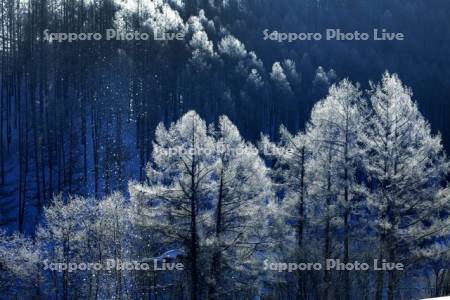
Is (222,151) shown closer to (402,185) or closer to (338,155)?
(338,155)

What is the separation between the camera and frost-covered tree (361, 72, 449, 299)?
17781 mm

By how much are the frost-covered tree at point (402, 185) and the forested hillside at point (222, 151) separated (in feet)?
0.20

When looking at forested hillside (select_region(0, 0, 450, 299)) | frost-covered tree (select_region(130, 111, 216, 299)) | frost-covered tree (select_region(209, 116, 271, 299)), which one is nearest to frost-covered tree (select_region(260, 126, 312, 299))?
forested hillside (select_region(0, 0, 450, 299))

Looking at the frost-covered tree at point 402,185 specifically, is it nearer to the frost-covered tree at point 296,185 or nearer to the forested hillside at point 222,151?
the forested hillside at point 222,151

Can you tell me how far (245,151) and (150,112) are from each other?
2799cm

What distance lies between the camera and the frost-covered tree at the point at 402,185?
17781 mm

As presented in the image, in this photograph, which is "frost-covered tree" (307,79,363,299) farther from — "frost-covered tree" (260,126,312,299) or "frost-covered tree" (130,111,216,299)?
"frost-covered tree" (130,111,216,299)

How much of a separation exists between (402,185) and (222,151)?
625cm

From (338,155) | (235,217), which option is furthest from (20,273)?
(338,155)

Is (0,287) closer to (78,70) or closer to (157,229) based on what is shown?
(157,229)

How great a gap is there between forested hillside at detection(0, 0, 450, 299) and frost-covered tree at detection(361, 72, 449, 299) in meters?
0.06

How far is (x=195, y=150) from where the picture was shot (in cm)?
1980

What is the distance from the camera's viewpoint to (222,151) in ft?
66.0

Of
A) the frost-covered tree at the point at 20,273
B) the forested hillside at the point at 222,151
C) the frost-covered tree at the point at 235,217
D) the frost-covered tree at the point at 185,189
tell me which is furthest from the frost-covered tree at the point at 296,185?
the frost-covered tree at the point at 20,273
